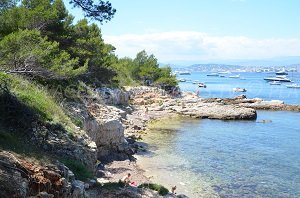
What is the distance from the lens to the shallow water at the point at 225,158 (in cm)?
2205

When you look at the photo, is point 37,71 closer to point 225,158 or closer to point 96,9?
point 96,9

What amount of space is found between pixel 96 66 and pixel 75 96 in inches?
676

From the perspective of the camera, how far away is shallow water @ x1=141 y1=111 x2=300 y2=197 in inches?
868

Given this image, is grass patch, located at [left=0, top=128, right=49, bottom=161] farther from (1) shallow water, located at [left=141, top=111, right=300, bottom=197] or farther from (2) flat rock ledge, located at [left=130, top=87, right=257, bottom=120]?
(2) flat rock ledge, located at [left=130, top=87, right=257, bottom=120]

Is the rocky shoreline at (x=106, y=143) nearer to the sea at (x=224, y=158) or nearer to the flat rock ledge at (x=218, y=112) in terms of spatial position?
the flat rock ledge at (x=218, y=112)

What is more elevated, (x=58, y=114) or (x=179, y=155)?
(x=58, y=114)

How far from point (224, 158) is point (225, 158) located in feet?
0.27

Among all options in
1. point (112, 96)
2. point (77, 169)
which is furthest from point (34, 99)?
point (112, 96)

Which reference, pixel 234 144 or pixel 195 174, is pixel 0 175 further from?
pixel 234 144

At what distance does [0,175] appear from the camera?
827 cm

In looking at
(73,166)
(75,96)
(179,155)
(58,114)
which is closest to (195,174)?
(179,155)

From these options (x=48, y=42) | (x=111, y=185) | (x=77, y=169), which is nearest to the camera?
(x=77, y=169)

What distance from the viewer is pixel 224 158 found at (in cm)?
2916

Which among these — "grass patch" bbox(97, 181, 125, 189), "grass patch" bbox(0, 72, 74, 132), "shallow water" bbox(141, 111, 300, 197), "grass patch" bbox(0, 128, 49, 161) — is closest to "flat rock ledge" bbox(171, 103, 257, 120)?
"shallow water" bbox(141, 111, 300, 197)
